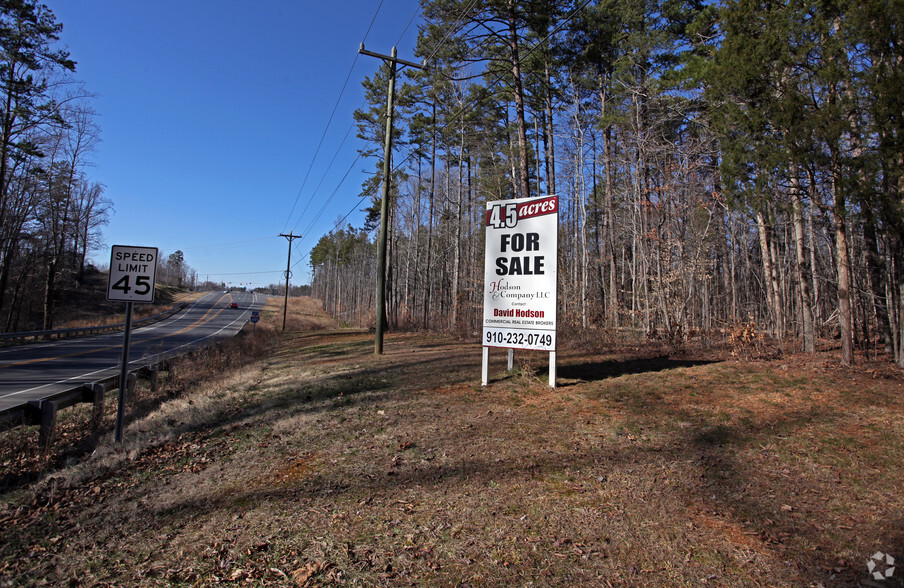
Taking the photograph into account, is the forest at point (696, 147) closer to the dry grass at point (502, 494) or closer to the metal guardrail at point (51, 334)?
the dry grass at point (502, 494)

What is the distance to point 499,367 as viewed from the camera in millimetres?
10062

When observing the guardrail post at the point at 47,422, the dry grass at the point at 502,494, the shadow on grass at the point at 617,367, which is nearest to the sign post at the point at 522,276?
the dry grass at the point at 502,494

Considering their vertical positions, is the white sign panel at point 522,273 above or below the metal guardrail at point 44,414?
above

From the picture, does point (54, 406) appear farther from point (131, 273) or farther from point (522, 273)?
point (522, 273)

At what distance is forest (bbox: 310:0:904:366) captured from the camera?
7.82 m

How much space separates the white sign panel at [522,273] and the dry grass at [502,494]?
3.66 ft

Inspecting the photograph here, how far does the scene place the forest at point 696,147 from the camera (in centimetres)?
782

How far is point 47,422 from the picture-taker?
7.68 meters

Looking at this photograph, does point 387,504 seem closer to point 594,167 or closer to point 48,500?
point 48,500

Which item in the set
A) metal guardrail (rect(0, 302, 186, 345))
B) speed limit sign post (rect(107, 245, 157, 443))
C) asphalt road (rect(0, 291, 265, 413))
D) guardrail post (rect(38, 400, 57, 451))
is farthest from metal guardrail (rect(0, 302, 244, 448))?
metal guardrail (rect(0, 302, 186, 345))

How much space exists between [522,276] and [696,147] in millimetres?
11179

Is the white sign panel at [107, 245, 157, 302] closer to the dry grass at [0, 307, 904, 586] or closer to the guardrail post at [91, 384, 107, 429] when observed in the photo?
the dry grass at [0, 307, 904, 586]

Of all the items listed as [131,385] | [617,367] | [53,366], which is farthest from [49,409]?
[53,366]

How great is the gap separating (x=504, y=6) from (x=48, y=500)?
1591cm
